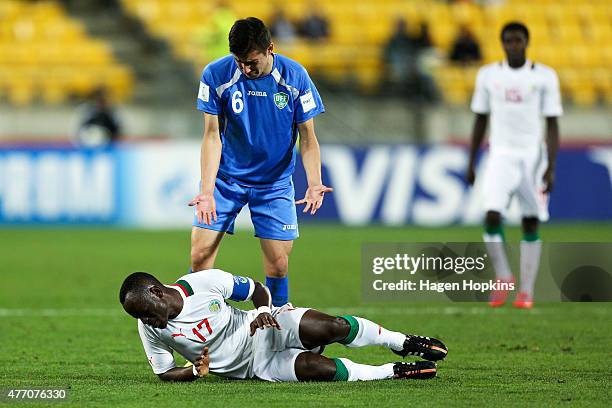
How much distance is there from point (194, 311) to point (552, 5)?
19.6m

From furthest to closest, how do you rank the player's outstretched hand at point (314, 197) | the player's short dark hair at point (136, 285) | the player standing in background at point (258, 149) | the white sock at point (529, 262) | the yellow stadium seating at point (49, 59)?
1. the yellow stadium seating at point (49, 59)
2. the white sock at point (529, 262)
3. the player standing in background at point (258, 149)
4. the player's outstretched hand at point (314, 197)
5. the player's short dark hair at point (136, 285)

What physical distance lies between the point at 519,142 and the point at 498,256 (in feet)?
3.61

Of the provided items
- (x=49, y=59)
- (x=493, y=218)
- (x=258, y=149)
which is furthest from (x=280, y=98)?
(x=49, y=59)

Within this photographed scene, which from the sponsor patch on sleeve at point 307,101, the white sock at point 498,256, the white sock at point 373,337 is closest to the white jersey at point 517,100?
the white sock at point 498,256

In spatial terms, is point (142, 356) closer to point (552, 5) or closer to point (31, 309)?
point (31, 309)

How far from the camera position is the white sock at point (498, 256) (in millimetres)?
10375

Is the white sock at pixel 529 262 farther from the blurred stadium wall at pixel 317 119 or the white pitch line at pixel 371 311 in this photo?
the blurred stadium wall at pixel 317 119

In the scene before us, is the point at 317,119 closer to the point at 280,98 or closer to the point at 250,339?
the point at 280,98

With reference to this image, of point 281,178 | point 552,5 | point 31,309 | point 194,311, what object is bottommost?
point 31,309

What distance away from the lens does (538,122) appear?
1115cm

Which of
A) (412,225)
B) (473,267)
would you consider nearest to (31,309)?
(473,267)

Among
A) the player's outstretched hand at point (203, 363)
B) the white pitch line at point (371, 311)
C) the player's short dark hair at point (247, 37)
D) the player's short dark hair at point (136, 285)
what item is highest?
the player's short dark hair at point (247, 37)

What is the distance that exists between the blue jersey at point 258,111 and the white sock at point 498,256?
2707 millimetres

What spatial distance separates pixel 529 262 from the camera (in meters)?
11.1
